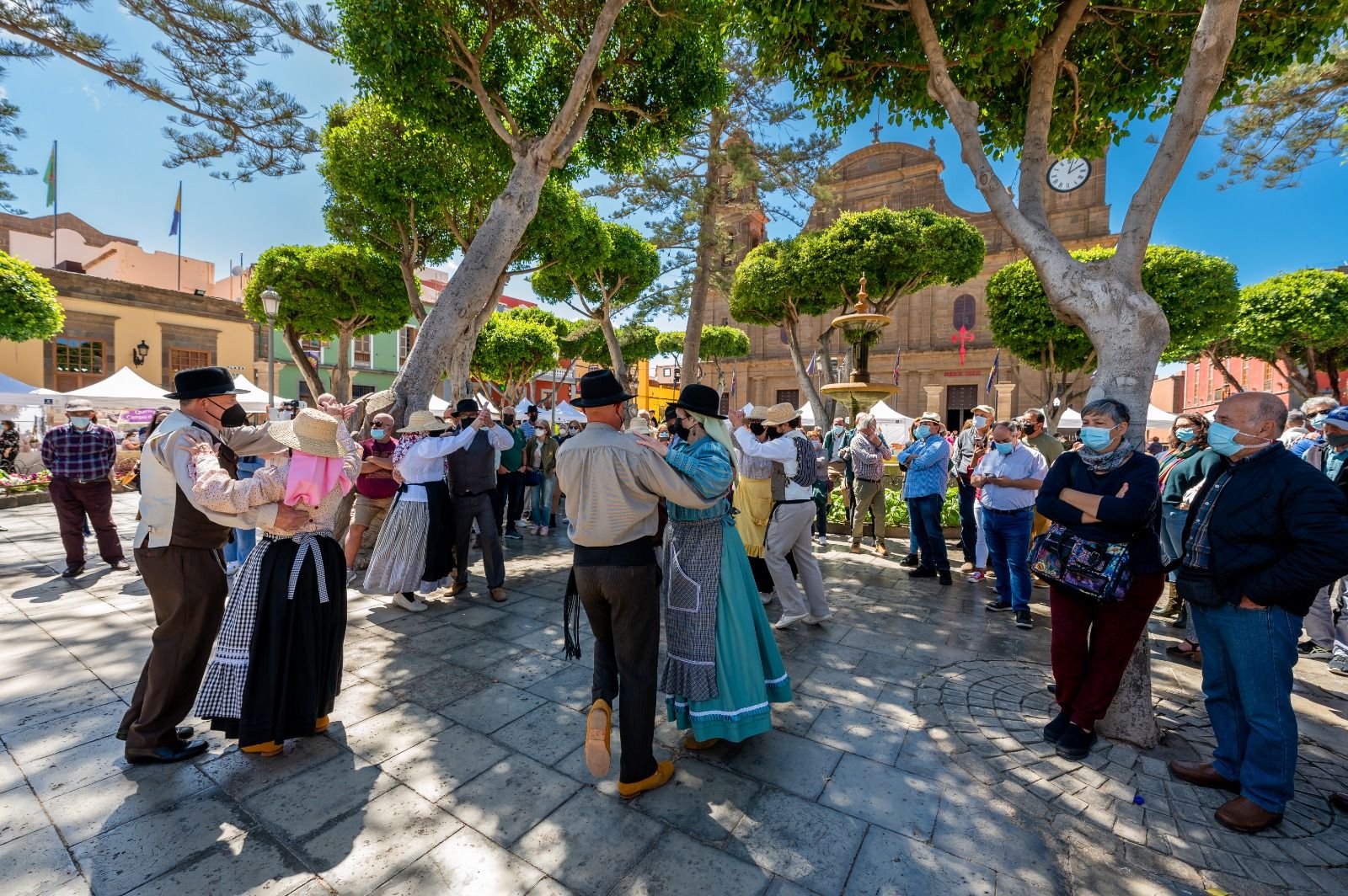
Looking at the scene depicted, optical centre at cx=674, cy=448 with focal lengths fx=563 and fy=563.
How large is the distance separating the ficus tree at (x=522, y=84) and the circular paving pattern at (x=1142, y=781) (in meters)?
6.07

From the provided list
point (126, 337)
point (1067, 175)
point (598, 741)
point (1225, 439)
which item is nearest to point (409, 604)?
point (598, 741)

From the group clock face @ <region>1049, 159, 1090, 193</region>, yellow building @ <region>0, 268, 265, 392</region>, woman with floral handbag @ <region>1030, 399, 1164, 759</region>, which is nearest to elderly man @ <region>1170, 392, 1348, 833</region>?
woman with floral handbag @ <region>1030, 399, 1164, 759</region>

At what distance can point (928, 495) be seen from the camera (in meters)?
6.39

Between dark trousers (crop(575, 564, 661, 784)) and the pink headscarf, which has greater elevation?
the pink headscarf

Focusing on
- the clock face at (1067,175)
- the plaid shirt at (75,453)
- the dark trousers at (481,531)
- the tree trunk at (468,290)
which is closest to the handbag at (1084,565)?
the dark trousers at (481,531)

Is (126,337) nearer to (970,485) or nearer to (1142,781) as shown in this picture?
(970,485)

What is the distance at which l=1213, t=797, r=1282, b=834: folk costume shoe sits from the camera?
2391mm

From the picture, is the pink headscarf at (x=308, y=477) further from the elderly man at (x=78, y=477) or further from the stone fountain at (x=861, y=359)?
the stone fountain at (x=861, y=359)

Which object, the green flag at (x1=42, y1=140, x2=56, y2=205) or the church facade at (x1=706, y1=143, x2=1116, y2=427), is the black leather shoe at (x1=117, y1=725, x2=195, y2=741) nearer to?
the church facade at (x1=706, y1=143, x2=1116, y2=427)

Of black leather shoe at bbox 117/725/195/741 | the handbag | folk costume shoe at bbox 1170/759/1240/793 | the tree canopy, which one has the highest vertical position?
the tree canopy

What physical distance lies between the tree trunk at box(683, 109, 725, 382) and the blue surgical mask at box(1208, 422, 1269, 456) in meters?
9.17

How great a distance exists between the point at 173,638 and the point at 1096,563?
4.69m

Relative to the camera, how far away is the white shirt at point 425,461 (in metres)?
5.20

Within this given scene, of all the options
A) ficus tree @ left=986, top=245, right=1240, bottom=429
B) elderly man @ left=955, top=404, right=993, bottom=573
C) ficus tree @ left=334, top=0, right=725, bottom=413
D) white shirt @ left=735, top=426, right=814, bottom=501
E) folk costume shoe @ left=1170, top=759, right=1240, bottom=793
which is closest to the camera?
folk costume shoe @ left=1170, top=759, right=1240, bottom=793
